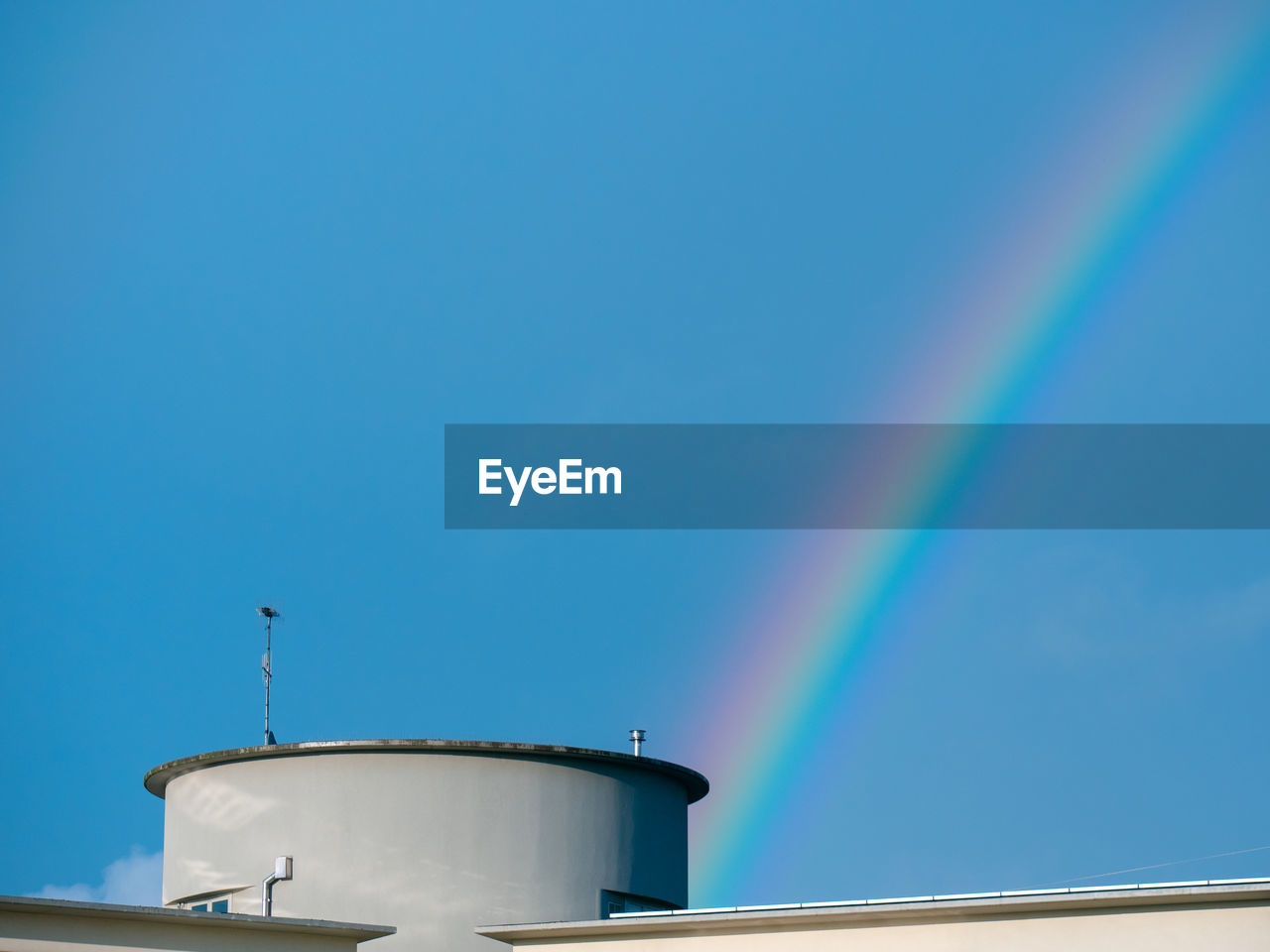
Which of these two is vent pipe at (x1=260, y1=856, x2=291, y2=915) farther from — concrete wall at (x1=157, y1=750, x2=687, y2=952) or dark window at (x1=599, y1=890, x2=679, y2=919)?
dark window at (x1=599, y1=890, x2=679, y2=919)

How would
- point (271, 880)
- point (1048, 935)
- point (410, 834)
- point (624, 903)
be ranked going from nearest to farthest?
point (1048, 935), point (271, 880), point (410, 834), point (624, 903)

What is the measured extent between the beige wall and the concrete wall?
16.2 feet

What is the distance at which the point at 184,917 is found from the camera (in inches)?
802

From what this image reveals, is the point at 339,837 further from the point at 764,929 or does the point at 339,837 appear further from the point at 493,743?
the point at 764,929

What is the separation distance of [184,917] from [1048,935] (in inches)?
400

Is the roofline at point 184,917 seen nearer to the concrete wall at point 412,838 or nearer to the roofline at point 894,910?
the roofline at point 894,910

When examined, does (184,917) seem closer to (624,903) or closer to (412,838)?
(412,838)

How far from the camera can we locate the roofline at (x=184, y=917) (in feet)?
63.5

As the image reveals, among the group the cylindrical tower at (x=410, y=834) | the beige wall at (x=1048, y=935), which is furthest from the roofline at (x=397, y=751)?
the beige wall at (x=1048, y=935)

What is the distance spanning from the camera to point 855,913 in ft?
68.2

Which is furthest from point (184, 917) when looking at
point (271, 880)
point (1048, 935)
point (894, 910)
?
point (1048, 935)

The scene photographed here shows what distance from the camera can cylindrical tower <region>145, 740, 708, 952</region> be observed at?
25.8 metres

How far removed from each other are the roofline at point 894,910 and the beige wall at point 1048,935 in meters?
0.09

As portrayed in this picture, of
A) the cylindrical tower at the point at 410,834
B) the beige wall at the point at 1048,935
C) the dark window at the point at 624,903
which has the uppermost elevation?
the cylindrical tower at the point at 410,834
